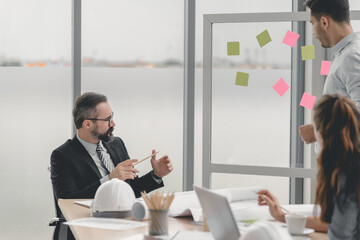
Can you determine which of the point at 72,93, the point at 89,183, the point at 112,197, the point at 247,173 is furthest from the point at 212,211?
the point at 72,93

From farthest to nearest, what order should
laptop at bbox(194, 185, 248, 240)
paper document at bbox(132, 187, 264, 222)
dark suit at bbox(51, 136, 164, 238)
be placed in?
dark suit at bbox(51, 136, 164, 238) → paper document at bbox(132, 187, 264, 222) → laptop at bbox(194, 185, 248, 240)

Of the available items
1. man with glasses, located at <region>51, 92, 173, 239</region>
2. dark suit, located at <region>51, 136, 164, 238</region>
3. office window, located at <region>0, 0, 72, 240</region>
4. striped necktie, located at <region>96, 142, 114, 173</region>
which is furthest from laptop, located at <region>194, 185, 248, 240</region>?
office window, located at <region>0, 0, 72, 240</region>

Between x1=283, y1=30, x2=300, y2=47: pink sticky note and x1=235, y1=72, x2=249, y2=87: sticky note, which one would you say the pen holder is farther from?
x1=283, y1=30, x2=300, y2=47: pink sticky note

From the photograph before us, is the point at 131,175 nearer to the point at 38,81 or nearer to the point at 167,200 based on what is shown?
the point at 167,200

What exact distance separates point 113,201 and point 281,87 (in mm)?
1937

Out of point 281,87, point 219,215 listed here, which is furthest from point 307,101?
point 219,215

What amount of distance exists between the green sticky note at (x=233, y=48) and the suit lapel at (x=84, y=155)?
4.25 ft

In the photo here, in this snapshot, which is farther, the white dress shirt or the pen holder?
the white dress shirt

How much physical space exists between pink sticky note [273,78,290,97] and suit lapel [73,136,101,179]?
1485 mm

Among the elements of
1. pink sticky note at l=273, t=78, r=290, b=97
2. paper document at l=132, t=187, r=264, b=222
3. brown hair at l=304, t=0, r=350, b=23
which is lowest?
paper document at l=132, t=187, r=264, b=222

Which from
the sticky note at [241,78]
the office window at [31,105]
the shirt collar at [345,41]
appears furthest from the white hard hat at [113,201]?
the office window at [31,105]

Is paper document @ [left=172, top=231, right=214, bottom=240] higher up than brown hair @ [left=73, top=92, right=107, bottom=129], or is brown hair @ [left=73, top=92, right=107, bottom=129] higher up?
brown hair @ [left=73, top=92, right=107, bottom=129]

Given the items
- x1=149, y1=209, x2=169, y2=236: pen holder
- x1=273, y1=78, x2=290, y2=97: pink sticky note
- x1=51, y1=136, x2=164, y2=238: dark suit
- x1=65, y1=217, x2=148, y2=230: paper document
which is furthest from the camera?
x1=273, y1=78, x2=290, y2=97: pink sticky note

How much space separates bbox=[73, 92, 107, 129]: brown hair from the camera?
3002 millimetres
